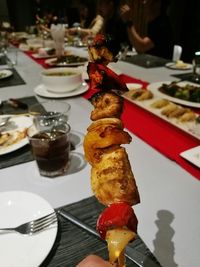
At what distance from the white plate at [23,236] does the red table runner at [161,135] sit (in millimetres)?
516

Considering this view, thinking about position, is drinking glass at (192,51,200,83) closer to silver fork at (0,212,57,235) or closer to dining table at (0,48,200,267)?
dining table at (0,48,200,267)

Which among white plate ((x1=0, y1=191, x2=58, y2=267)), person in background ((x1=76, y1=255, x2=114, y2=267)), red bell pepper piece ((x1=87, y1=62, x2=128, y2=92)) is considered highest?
red bell pepper piece ((x1=87, y1=62, x2=128, y2=92))

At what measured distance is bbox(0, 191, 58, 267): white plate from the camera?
59cm

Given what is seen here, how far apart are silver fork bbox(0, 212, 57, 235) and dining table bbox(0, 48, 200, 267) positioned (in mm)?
70

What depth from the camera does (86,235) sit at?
666mm

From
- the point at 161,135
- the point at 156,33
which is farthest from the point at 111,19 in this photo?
the point at 161,135

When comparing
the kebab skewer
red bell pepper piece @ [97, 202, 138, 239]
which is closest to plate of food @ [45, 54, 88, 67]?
the kebab skewer

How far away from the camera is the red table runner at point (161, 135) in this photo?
3.39 ft

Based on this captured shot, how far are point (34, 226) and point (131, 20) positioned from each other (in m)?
4.81

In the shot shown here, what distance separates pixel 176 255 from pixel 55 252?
268mm

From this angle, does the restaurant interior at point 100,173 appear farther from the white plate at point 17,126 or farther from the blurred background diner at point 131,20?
the blurred background diner at point 131,20

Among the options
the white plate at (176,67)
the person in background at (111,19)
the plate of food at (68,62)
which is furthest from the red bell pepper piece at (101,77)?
the person in background at (111,19)

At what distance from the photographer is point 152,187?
33.7 inches

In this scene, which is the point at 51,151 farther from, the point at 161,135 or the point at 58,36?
the point at 58,36
